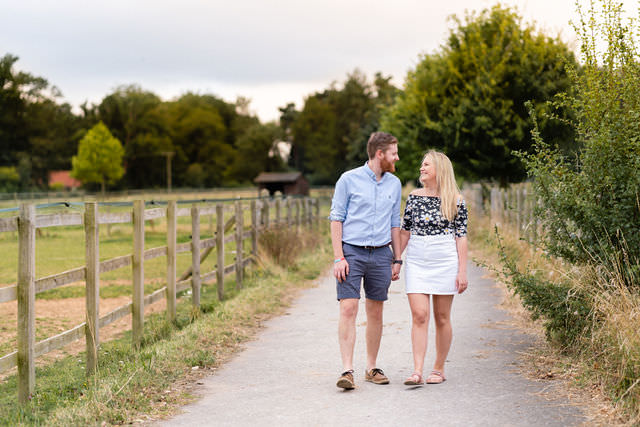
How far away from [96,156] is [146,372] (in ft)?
238

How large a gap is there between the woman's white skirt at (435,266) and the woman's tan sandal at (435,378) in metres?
0.68

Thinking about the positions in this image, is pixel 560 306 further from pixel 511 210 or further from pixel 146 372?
pixel 511 210

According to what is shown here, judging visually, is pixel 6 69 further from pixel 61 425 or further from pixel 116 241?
pixel 61 425

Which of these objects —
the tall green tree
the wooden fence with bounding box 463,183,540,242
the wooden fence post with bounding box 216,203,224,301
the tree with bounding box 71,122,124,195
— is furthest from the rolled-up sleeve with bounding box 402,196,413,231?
the tall green tree

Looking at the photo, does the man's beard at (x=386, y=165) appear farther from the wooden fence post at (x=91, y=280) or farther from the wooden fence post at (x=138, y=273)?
the wooden fence post at (x=138, y=273)

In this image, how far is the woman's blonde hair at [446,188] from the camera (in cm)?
576

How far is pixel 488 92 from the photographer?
24.6 m

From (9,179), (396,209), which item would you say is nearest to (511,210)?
(396,209)

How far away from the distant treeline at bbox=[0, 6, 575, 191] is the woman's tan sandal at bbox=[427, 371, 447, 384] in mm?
17663

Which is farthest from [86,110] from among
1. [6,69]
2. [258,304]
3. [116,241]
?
[258,304]

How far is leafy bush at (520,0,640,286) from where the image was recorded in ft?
20.5

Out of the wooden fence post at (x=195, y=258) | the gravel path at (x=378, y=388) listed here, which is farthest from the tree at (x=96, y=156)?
the gravel path at (x=378, y=388)

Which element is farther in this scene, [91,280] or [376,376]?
[91,280]

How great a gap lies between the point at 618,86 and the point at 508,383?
289 cm
